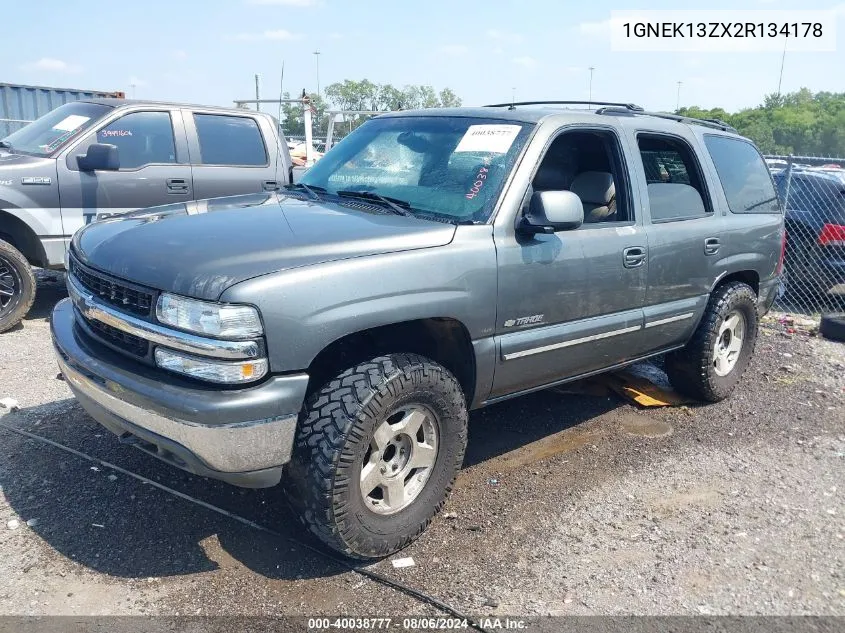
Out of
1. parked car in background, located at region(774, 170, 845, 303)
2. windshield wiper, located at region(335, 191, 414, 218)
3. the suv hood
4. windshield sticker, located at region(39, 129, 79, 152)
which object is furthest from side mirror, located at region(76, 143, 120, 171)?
parked car in background, located at region(774, 170, 845, 303)

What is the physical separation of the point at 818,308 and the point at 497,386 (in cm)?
670

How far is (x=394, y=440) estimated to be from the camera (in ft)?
10.3

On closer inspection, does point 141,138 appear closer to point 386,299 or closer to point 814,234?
point 386,299

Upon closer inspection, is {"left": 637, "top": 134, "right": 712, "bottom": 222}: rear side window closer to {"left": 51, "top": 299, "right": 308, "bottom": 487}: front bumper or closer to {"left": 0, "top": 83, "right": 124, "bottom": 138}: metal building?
{"left": 51, "top": 299, "right": 308, "bottom": 487}: front bumper

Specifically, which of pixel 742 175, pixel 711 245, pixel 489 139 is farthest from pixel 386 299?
pixel 742 175

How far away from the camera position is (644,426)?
4883mm

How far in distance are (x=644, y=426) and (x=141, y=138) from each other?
5.14m

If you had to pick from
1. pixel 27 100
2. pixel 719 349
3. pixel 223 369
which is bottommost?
pixel 719 349

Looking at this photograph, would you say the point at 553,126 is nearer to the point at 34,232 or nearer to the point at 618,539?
the point at 618,539

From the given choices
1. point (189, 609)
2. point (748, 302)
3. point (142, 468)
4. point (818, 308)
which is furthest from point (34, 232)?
point (818, 308)

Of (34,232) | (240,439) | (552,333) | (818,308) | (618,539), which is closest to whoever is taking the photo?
(240,439)

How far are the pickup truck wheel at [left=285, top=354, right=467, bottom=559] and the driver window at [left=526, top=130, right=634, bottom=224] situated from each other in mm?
1558

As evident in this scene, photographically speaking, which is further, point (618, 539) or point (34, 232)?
point (34, 232)

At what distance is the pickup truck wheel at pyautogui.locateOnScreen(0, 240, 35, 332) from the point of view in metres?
5.99
